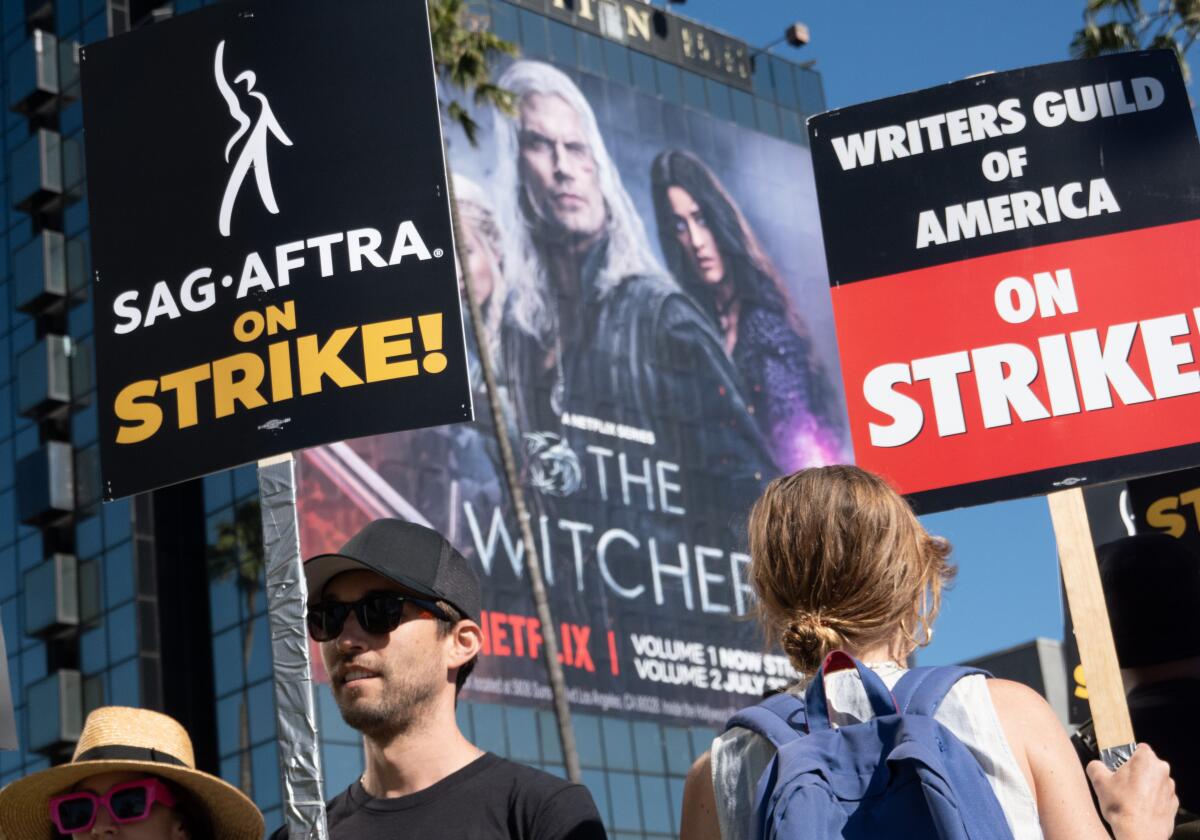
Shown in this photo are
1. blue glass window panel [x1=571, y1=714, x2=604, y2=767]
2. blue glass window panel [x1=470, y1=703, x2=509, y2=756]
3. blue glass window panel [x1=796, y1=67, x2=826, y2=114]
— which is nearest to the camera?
blue glass window panel [x1=470, y1=703, x2=509, y2=756]

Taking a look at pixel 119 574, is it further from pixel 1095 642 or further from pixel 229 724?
pixel 1095 642

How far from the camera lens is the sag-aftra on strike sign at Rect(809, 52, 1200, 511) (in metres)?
5.42

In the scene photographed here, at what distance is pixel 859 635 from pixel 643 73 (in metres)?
51.4

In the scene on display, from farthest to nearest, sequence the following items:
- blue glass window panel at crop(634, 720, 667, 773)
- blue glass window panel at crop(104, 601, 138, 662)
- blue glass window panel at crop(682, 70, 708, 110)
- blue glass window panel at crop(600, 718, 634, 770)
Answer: blue glass window panel at crop(682, 70, 708, 110)
blue glass window panel at crop(634, 720, 667, 773)
blue glass window panel at crop(600, 718, 634, 770)
blue glass window panel at crop(104, 601, 138, 662)

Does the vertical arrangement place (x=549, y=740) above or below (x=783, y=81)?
Answer: below

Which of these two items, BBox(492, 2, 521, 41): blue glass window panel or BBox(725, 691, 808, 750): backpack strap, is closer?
BBox(725, 691, 808, 750): backpack strap

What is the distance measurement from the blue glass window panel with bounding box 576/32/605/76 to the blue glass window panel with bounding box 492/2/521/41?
209 cm

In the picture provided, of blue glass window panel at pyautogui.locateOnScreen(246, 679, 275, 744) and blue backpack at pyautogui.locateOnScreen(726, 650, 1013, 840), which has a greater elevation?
blue glass window panel at pyautogui.locateOnScreen(246, 679, 275, 744)

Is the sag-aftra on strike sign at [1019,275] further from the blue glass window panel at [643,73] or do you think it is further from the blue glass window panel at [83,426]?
the blue glass window panel at [643,73]

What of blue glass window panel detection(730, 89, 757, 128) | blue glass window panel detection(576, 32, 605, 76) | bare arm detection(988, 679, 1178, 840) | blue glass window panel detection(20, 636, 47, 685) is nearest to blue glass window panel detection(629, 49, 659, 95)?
blue glass window panel detection(576, 32, 605, 76)

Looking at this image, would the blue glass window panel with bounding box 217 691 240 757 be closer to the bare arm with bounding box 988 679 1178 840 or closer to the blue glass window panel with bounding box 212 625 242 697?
the blue glass window panel with bounding box 212 625 242 697

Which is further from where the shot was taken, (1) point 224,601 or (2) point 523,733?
(2) point 523,733

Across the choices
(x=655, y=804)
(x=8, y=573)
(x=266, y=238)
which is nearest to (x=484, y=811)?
(x=266, y=238)

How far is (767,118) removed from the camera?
58438 millimetres
